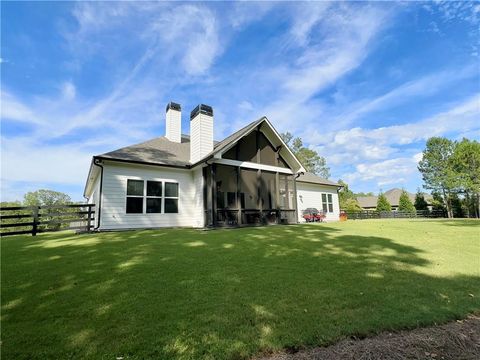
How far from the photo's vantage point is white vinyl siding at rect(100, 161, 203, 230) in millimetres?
11078

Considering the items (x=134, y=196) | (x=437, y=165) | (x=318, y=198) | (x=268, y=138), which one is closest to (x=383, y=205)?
(x=437, y=165)

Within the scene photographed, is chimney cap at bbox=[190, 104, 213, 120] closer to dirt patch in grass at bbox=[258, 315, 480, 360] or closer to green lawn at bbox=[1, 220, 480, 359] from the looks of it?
green lawn at bbox=[1, 220, 480, 359]

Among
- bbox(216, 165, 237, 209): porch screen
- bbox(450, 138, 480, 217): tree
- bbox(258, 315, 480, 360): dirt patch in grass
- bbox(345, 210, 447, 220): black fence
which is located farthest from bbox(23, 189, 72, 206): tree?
bbox(450, 138, 480, 217): tree

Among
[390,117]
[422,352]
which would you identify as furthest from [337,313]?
[390,117]

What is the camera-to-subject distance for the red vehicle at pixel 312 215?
1959 cm

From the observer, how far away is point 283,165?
1609 centimetres

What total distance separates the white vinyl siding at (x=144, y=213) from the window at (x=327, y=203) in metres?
13.1

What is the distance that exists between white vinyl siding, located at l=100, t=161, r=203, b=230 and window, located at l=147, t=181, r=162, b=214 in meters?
0.19

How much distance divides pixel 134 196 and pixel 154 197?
0.91m

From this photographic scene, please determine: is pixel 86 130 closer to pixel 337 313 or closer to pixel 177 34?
pixel 177 34

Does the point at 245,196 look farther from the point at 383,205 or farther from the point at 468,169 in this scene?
the point at 468,169

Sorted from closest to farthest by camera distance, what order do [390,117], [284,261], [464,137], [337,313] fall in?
[337,313] < [284,261] < [390,117] < [464,137]

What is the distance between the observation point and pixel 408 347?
2.46 metres

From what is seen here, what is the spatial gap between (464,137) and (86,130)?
2072 inches
